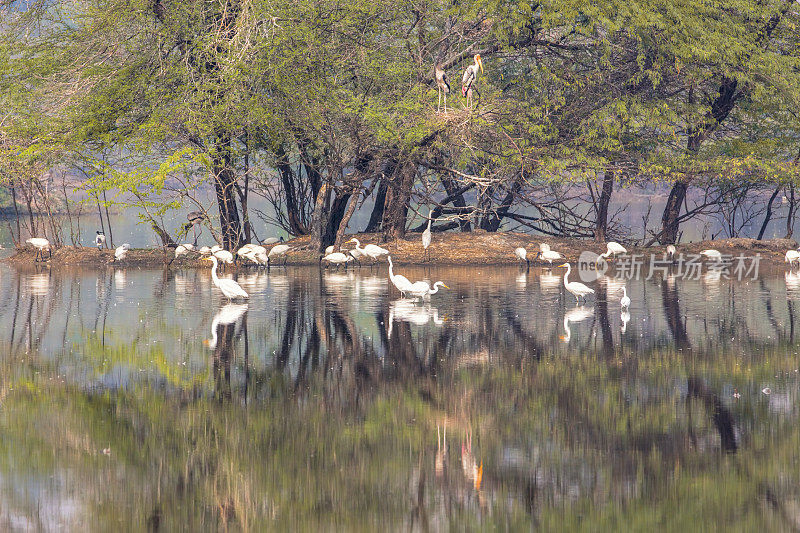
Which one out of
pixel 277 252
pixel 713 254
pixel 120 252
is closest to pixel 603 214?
pixel 713 254

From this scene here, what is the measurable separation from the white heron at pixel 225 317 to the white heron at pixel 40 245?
48.1 ft

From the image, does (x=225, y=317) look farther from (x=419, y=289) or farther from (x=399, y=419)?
(x=399, y=419)

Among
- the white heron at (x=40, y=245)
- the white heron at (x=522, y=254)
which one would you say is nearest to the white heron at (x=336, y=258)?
the white heron at (x=522, y=254)

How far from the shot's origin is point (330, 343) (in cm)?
1406

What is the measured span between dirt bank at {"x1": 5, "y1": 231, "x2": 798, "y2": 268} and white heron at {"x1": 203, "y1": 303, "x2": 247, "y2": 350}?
11.9 m

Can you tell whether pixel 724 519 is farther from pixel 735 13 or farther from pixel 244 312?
pixel 735 13

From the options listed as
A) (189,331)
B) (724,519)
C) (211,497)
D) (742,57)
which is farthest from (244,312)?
(742,57)

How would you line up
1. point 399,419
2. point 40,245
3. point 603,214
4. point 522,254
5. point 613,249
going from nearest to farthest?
point 399,419
point 522,254
point 40,245
point 613,249
point 603,214

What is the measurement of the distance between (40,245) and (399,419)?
25241mm

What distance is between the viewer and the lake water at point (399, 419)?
6.71 m

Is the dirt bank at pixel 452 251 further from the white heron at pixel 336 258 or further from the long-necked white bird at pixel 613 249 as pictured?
the white heron at pixel 336 258

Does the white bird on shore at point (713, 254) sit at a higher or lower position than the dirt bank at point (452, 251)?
lower

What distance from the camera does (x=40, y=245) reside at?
31.0 metres

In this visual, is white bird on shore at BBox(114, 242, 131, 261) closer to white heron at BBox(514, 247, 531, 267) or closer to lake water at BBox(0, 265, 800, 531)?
lake water at BBox(0, 265, 800, 531)
